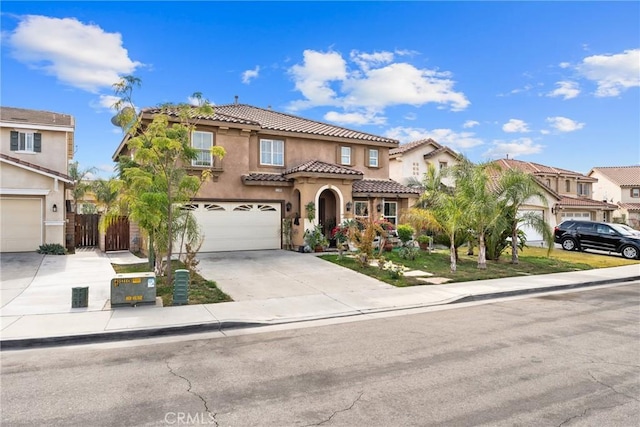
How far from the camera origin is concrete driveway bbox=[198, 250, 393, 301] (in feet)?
36.2

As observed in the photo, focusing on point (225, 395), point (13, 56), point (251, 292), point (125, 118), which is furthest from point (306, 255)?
point (13, 56)

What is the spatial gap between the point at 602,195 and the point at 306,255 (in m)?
47.3

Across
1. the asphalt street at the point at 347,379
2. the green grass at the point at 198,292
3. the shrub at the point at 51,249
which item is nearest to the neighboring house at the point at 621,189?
the asphalt street at the point at 347,379

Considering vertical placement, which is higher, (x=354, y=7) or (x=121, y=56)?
(x=354, y=7)

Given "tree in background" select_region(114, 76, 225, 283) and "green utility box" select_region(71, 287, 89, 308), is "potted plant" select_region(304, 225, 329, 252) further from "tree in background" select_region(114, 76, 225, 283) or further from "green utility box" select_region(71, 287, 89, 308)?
"green utility box" select_region(71, 287, 89, 308)

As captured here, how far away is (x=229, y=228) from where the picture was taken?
18250 millimetres

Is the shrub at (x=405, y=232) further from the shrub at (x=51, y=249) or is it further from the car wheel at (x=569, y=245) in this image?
the shrub at (x=51, y=249)

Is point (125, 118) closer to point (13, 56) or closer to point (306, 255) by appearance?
point (13, 56)

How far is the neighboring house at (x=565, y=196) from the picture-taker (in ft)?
105

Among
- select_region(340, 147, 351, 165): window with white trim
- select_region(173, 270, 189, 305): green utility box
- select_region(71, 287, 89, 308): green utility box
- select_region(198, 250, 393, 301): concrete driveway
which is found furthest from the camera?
select_region(340, 147, 351, 165): window with white trim

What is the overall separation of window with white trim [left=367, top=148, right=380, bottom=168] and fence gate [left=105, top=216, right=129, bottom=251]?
534 inches

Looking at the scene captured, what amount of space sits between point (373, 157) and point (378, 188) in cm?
270

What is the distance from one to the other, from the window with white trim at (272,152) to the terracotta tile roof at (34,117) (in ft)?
35.2

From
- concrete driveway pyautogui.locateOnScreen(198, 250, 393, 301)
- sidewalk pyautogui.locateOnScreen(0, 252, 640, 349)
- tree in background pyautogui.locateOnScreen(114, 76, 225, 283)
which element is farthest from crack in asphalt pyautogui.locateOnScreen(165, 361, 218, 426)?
tree in background pyautogui.locateOnScreen(114, 76, 225, 283)
